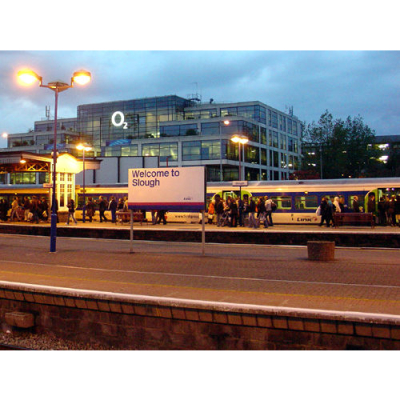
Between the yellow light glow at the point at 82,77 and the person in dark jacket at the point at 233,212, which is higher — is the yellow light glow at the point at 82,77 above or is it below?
above

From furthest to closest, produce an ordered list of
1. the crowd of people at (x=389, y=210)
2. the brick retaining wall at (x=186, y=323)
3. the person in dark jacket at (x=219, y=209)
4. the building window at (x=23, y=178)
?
1. the building window at (x=23, y=178)
2. the person in dark jacket at (x=219, y=209)
3. the crowd of people at (x=389, y=210)
4. the brick retaining wall at (x=186, y=323)

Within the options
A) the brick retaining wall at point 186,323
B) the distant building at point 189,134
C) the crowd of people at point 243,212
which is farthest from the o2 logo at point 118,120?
the brick retaining wall at point 186,323

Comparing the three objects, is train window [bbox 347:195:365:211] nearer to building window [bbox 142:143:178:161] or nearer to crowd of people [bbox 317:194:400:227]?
crowd of people [bbox 317:194:400:227]

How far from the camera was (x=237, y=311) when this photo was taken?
711 cm

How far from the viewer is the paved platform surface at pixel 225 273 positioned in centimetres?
852

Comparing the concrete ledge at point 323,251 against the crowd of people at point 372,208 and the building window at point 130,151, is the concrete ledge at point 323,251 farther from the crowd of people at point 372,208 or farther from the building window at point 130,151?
the building window at point 130,151

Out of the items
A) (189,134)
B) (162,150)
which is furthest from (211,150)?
(162,150)

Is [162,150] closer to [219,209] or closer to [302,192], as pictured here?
[302,192]

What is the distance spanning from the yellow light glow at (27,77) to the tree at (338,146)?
49.1m

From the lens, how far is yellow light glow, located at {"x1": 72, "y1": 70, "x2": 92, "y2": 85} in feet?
50.8

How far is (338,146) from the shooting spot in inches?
2419

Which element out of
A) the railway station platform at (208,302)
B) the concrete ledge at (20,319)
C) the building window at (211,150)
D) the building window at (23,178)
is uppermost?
the building window at (211,150)

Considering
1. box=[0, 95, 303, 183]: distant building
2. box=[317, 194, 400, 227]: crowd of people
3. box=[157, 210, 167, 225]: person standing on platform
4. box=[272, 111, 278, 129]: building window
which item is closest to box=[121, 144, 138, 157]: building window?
box=[0, 95, 303, 183]: distant building

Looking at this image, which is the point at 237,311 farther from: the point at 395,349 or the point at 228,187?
the point at 228,187
